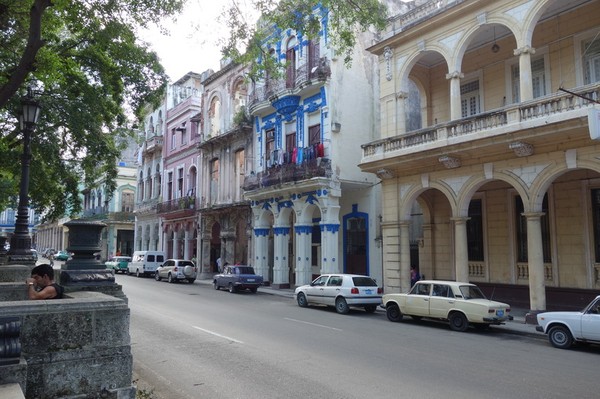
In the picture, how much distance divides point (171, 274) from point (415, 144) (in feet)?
62.2

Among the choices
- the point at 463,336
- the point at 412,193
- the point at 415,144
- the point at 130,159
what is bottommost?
the point at 463,336

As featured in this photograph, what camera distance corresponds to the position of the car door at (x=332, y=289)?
17.0 m

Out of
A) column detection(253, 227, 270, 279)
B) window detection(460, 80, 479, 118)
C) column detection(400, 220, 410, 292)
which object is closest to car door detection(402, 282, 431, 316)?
column detection(400, 220, 410, 292)

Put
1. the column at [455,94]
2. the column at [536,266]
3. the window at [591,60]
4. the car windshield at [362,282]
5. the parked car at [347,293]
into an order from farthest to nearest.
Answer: the column at [455,94] → the car windshield at [362,282] → the parked car at [347,293] → the window at [591,60] → the column at [536,266]

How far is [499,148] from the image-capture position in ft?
51.3

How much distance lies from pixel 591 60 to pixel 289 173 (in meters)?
14.2

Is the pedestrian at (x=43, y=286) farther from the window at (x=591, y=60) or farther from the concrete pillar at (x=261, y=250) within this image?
the concrete pillar at (x=261, y=250)

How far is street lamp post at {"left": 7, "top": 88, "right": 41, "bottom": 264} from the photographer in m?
10.8

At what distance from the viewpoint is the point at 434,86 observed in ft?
70.8

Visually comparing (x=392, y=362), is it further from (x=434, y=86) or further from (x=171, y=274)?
(x=171, y=274)

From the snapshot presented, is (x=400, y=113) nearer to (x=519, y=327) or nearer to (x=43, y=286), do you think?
(x=519, y=327)

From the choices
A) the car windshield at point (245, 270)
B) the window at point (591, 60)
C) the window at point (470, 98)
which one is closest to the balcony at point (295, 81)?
the window at point (470, 98)

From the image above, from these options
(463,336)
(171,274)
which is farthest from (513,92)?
(171,274)

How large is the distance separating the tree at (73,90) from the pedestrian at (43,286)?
5085mm
